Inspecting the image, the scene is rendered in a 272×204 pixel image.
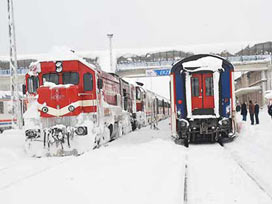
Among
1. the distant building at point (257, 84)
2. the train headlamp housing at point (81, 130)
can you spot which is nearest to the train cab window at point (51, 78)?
the train headlamp housing at point (81, 130)

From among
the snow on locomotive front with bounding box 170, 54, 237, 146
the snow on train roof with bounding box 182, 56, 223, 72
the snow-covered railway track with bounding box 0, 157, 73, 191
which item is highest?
the snow on train roof with bounding box 182, 56, 223, 72

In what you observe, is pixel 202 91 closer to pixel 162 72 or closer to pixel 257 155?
pixel 257 155

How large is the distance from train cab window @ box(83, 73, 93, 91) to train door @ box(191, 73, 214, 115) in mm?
4130

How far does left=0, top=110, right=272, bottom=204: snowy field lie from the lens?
5.90 m


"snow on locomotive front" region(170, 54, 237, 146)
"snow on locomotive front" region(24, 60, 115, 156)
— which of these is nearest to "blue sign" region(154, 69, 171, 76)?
"snow on locomotive front" region(170, 54, 237, 146)

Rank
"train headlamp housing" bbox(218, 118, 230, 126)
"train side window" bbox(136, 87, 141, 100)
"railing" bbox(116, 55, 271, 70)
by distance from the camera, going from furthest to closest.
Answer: "railing" bbox(116, 55, 271, 70)
"train side window" bbox(136, 87, 141, 100)
"train headlamp housing" bbox(218, 118, 230, 126)

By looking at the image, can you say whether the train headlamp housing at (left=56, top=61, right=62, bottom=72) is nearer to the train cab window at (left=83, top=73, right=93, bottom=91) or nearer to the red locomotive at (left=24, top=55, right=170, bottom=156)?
the red locomotive at (left=24, top=55, right=170, bottom=156)

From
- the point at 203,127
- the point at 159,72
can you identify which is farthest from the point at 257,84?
the point at 203,127

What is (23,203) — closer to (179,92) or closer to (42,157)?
(42,157)

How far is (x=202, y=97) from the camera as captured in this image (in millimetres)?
14328

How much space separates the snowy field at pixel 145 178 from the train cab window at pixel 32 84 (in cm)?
283

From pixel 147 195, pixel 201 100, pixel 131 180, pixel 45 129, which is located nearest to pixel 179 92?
pixel 201 100

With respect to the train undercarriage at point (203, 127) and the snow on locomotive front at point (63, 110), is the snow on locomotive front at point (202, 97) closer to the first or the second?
the train undercarriage at point (203, 127)

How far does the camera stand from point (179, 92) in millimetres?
14297
